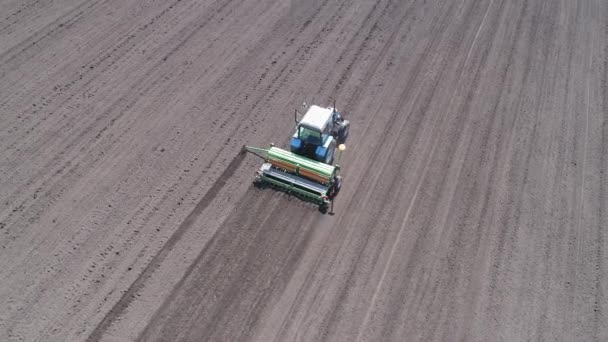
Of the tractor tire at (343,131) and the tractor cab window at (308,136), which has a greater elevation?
the tractor tire at (343,131)

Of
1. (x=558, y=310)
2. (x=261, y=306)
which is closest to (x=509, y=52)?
(x=558, y=310)

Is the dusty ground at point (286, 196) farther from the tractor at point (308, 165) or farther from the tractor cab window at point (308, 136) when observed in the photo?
the tractor cab window at point (308, 136)

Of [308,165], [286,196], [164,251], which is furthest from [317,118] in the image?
[164,251]

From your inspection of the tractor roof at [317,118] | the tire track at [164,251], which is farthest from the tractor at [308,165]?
the tire track at [164,251]

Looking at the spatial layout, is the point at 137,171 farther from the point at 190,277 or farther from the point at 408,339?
the point at 408,339

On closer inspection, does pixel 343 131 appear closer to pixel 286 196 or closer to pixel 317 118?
pixel 317 118

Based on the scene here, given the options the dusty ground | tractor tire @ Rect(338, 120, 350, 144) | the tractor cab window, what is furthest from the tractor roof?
the dusty ground
